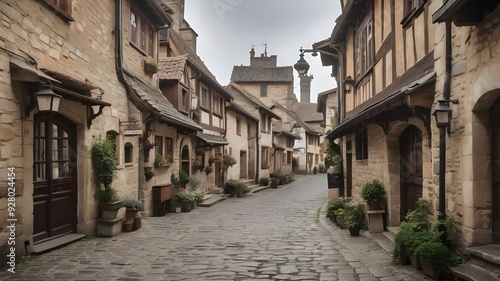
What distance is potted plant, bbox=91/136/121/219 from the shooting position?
8984mm

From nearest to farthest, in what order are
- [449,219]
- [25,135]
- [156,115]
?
[449,219] < [25,135] < [156,115]

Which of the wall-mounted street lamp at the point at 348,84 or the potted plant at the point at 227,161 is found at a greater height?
the wall-mounted street lamp at the point at 348,84

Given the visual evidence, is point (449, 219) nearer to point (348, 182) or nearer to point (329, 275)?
point (329, 275)

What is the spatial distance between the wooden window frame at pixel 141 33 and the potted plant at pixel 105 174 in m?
3.83

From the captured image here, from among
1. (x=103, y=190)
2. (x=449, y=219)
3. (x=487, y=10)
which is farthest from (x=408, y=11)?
(x=103, y=190)

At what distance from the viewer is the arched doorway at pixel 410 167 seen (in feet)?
26.2

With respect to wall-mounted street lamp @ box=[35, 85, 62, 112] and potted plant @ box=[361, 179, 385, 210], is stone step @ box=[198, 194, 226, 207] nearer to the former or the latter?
potted plant @ box=[361, 179, 385, 210]

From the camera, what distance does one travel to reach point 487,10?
15.6 feet

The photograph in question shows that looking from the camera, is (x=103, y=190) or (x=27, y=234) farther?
(x=103, y=190)

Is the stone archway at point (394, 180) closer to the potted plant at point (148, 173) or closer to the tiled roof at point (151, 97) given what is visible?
the tiled roof at point (151, 97)

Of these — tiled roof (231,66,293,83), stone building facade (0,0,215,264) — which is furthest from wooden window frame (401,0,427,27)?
tiled roof (231,66,293,83)

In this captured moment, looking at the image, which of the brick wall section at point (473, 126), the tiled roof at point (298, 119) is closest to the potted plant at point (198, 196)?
the brick wall section at point (473, 126)

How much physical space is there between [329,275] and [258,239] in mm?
3209

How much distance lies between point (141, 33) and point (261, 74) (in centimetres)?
3478
